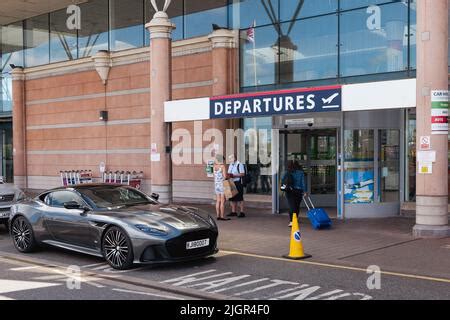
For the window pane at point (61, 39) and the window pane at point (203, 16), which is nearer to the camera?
the window pane at point (203, 16)

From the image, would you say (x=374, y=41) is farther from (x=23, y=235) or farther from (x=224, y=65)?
(x=23, y=235)

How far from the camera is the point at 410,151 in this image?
1403 cm

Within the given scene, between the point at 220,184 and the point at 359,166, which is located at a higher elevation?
the point at 359,166

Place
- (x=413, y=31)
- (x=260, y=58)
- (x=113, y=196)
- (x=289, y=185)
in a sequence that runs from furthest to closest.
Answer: (x=260, y=58) < (x=413, y=31) < (x=289, y=185) < (x=113, y=196)

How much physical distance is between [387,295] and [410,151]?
26.9 feet

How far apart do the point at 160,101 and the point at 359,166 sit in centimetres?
578

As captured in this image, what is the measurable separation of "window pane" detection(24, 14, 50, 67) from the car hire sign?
13224 mm

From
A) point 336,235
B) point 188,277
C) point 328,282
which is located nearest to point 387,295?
point 328,282

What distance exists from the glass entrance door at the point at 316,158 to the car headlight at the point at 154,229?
7.78 m

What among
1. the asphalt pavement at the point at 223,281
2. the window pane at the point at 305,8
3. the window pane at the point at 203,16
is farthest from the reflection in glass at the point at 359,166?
the window pane at the point at 203,16

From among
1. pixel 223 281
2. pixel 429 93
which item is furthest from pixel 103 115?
pixel 223 281

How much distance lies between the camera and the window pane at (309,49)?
15185 mm

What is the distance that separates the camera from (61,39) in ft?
77.0

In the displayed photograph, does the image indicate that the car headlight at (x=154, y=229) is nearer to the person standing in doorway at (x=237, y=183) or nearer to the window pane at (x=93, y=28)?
the person standing in doorway at (x=237, y=183)
